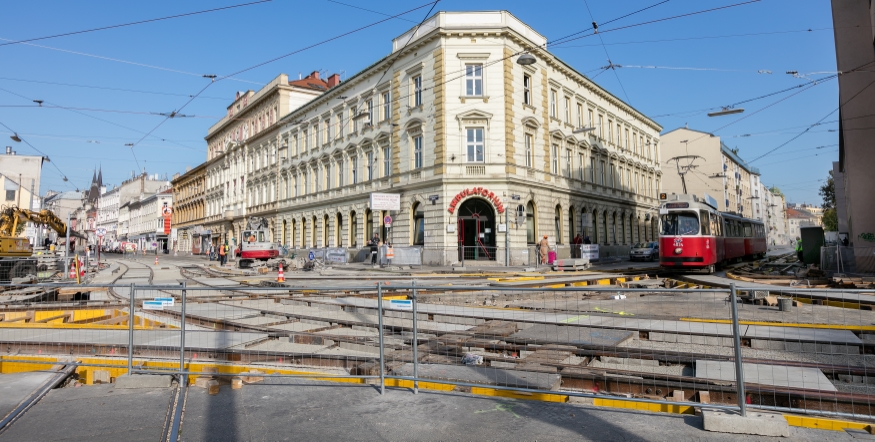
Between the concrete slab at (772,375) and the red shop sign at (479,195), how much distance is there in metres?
21.2

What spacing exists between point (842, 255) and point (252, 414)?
20.0 m

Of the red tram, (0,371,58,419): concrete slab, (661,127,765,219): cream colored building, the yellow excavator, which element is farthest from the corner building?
(661,127,765,219): cream colored building

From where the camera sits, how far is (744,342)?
259 inches

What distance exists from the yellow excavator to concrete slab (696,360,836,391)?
20537 millimetres

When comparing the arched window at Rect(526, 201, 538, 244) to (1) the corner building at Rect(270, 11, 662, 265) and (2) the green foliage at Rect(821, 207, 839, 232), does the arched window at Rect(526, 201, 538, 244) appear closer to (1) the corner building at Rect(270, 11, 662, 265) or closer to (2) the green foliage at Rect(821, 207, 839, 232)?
(1) the corner building at Rect(270, 11, 662, 265)

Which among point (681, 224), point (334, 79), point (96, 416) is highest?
point (334, 79)

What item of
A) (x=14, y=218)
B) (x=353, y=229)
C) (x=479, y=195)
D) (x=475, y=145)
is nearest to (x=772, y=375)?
(x=479, y=195)

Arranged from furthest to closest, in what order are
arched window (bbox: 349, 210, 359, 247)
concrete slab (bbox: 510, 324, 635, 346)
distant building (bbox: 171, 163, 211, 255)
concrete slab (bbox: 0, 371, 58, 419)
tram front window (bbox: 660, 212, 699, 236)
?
distant building (bbox: 171, 163, 211, 255), arched window (bbox: 349, 210, 359, 247), tram front window (bbox: 660, 212, 699, 236), concrete slab (bbox: 510, 324, 635, 346), concrete slab (bbox: 0, 371, 58, 419)

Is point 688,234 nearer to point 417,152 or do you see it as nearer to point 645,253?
point 645,253

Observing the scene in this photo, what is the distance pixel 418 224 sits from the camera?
95.0ft

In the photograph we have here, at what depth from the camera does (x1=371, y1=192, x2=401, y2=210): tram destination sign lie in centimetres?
2862

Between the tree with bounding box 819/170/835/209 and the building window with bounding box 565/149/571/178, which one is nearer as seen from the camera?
the building window with bounding box 565/149/571/178

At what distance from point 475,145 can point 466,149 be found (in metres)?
0.56

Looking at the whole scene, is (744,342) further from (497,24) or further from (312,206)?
(312,206)
